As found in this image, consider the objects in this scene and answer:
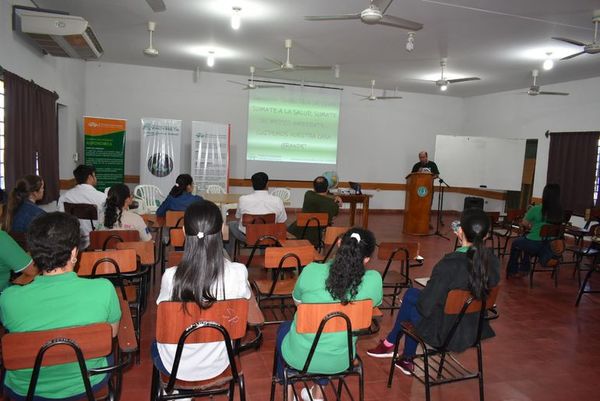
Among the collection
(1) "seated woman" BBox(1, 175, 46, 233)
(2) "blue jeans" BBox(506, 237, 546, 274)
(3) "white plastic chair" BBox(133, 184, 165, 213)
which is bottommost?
(2) "blue jeans" BBox(506, 237, 546, 274)

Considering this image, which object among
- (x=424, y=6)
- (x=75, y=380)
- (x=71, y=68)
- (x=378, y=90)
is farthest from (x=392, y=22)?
(x=378, y=90)

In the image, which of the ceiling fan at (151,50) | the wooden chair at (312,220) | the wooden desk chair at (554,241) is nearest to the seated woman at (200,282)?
the wooden chair at (312,220)

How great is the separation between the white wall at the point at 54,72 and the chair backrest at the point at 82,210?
1667 millimetres

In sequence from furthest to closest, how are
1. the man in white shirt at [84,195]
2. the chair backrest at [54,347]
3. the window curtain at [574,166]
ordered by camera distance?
the window curtain at [574,166] < the man in white shirt at [84,195] < the chair backrest at [54,347]

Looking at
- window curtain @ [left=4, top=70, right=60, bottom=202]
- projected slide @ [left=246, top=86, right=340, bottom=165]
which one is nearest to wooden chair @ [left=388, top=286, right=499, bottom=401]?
window curtain @ [left=4, top=70, right=60, bottom=202]

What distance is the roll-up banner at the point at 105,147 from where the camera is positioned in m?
7.49

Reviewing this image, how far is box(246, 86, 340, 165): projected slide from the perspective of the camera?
9.41 meters

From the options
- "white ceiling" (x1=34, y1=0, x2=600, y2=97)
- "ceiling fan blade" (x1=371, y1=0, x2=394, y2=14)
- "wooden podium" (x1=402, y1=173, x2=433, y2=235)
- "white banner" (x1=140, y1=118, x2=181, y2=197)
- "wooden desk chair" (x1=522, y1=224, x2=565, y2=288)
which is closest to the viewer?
"ceiling fan blade" (x1=371, y1=0, x2=394, y2=14)

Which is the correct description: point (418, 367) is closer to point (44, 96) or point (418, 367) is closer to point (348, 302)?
point (348, 302)

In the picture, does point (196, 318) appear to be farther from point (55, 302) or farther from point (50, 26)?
point (50, 26)

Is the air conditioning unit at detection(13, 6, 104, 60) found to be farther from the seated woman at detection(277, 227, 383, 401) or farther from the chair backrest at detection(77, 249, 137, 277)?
the seated woman at detection(277, 227, 383, 401)

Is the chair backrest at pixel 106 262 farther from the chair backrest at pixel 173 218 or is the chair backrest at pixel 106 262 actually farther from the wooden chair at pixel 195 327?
the chair backrest at pixel 173 218

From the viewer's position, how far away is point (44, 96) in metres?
5.43

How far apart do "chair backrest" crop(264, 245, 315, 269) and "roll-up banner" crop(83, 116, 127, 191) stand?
563 cm
